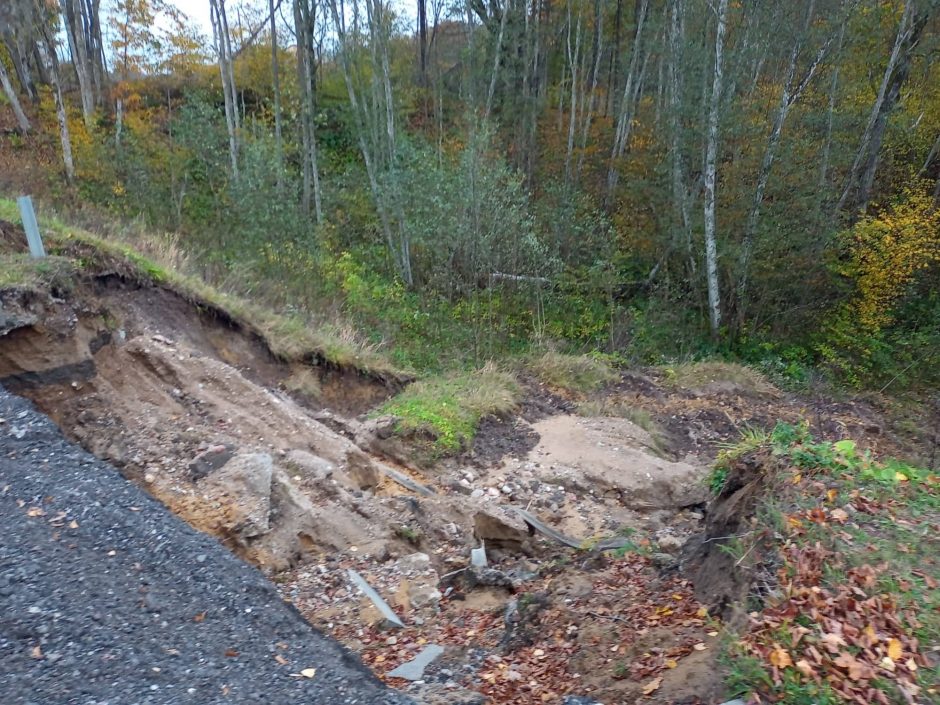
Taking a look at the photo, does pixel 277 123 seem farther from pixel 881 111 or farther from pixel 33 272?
pixel 881 111

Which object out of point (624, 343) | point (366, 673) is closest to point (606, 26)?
point (624, 343)

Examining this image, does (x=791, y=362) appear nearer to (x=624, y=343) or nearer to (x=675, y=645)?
(x=624, y=343)

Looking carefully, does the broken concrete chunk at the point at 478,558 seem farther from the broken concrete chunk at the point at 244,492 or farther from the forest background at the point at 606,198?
the forest background at the point at 606,198

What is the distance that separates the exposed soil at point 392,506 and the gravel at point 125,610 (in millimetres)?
888

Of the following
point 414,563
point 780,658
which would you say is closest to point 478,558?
point 414,563

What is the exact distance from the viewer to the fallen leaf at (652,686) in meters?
3.56

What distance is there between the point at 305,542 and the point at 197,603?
1907 millimetres

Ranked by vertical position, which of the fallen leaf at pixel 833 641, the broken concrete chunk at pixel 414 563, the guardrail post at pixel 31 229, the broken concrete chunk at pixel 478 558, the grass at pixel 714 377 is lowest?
the grass at pixel 714 377

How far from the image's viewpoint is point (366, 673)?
151 inches

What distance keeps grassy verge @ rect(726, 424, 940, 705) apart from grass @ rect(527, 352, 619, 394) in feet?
23.3

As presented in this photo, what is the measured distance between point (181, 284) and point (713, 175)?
453 inches

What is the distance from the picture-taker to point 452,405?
935 cm

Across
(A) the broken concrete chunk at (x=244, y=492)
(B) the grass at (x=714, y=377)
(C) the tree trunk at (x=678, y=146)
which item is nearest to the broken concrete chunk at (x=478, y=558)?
(A) the broken concrete chunk at (x=244, y=492)

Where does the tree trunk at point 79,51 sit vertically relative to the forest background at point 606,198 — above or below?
above
